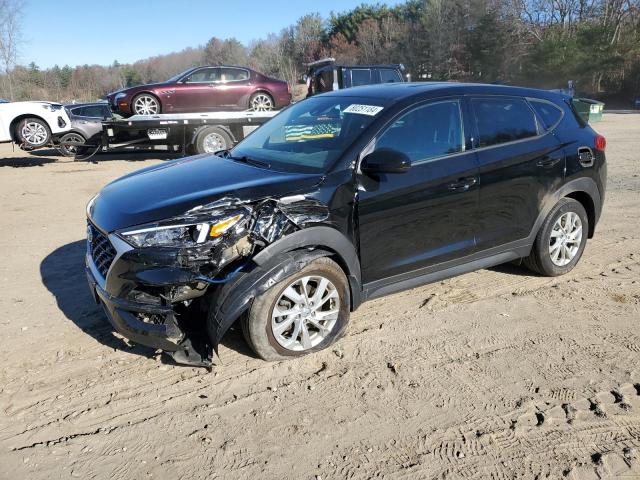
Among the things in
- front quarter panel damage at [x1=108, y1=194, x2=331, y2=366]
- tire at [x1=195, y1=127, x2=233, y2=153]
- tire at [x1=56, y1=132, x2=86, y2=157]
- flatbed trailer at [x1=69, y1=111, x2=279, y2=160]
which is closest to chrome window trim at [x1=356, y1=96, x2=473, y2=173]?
front quarter panel damage at [x1=108, y1=194, x2=331, y2=366]

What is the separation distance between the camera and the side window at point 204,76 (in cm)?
1327

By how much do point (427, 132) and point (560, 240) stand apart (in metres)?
1.89

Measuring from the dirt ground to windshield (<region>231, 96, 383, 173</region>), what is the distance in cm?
136

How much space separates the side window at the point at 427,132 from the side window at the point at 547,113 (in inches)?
40.4

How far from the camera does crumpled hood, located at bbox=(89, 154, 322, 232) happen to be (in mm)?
3322

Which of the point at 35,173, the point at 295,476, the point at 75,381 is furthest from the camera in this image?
the point at 35,173

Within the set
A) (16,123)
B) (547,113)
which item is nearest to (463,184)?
(547,113)

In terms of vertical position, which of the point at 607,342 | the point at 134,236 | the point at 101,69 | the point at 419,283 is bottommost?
the point at 607,342

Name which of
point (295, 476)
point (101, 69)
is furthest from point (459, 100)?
point (101, 69)

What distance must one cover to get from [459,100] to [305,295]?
2.07 metres

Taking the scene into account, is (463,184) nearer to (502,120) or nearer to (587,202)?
(502,120)

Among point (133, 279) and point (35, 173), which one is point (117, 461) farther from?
point (35, 173)

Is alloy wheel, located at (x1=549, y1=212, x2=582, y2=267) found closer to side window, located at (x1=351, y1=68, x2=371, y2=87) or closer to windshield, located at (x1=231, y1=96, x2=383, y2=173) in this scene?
windshield, located at (x1=231, y1=96, x2=383, y2=173)

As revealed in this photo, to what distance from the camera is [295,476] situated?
2611 mm
